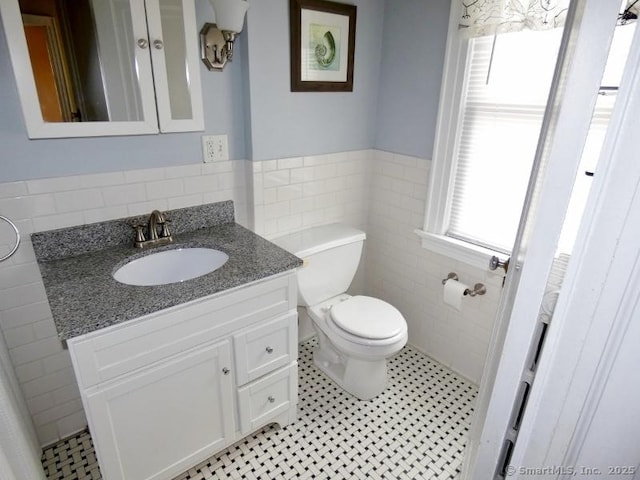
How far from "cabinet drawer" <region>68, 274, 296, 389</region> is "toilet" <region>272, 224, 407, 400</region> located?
16.1 inches

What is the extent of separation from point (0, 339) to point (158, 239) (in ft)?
2.02

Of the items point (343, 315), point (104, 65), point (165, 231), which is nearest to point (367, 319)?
point (343, 315)

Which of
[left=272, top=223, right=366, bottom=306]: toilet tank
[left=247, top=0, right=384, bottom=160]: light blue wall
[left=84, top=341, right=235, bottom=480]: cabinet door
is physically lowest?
[left=84, top=341, right=235, bottom=480]: cabinet door

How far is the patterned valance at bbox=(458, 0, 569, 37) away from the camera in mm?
1407

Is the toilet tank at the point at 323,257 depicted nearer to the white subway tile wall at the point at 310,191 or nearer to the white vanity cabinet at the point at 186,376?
the white subway tile wall at the point at 310,191

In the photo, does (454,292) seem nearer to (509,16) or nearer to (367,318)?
(367,318)

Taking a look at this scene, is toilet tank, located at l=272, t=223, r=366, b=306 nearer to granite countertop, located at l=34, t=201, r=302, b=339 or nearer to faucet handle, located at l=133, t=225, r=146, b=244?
granite countertop, located at l=34, t=201, r=302, b=339

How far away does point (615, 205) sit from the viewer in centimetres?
45

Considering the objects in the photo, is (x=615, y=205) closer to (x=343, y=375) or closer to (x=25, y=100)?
(x=25, y=100)

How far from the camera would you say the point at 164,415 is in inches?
52.7

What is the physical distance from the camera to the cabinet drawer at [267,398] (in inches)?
61.4

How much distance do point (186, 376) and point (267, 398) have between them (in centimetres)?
43

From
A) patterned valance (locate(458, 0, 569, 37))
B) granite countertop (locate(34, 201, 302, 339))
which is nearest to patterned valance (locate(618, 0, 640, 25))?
patterned valance (locate(458, 0, 569, 37))

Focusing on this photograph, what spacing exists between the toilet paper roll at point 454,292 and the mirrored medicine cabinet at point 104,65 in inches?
57.9
